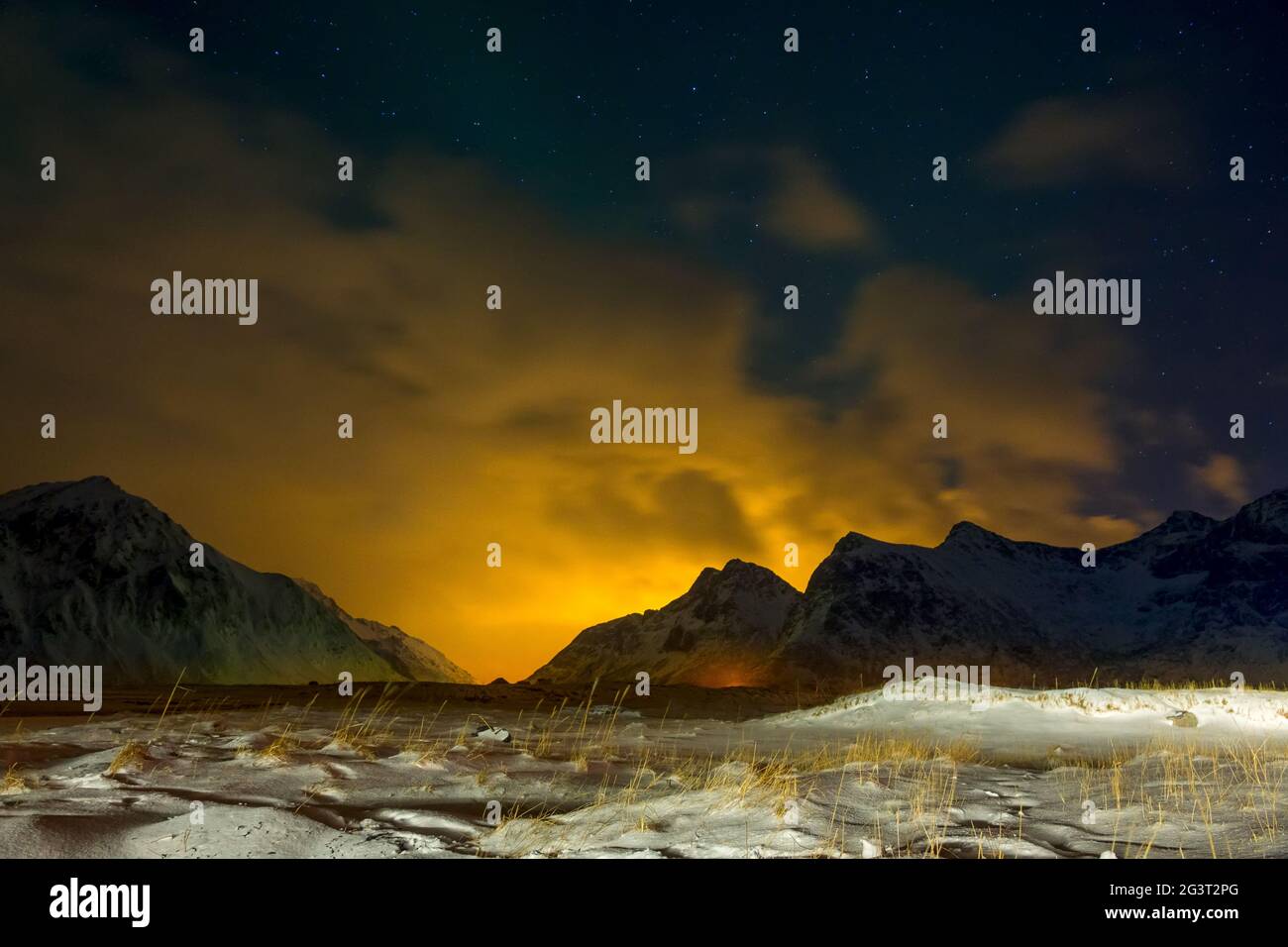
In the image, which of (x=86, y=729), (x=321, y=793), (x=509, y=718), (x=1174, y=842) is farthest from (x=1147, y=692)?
(x=86, y=729)

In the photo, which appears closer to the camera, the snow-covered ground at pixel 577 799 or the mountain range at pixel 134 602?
the snow-covered ground at pixel 577 799

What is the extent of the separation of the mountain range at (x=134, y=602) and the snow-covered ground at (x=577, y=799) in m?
129

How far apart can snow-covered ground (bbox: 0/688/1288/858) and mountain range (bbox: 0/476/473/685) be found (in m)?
129

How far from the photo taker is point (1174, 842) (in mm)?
6641

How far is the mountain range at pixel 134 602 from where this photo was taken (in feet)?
434

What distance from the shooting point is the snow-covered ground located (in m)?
6.21

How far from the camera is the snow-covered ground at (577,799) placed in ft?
20.4
